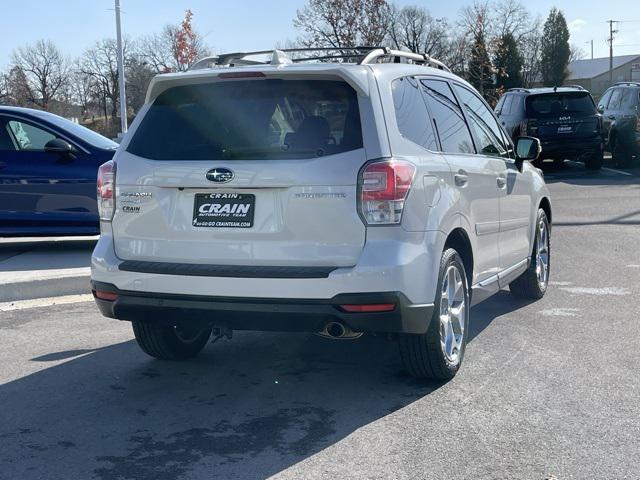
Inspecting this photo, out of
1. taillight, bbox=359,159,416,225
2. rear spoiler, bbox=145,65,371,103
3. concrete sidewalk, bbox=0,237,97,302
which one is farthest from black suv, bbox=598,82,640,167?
taillight, bbox=359,159,416,225

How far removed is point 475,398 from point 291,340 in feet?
5.87

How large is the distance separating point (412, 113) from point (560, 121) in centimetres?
1609

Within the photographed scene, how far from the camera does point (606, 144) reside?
22.7 meters

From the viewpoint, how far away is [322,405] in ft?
15.5

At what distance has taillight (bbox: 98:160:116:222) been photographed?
494 centimetres

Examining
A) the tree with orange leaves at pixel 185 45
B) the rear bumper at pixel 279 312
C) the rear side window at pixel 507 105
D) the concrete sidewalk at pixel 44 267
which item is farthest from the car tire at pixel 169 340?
the tree with orange leaves at pixel 185 45

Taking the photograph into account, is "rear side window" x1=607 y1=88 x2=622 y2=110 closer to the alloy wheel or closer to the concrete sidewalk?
the concrete sidewalk

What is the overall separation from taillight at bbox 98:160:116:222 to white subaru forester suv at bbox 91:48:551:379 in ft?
0.04

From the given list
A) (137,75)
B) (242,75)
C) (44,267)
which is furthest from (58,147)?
(137,75)

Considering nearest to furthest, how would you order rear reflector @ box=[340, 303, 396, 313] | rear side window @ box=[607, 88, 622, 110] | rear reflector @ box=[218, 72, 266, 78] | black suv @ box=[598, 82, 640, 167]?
rear reflector @ box=[340, 303, 396, 313] → rear reflector @ box=[218, 72, 266, 78] → black suv @ box=[598, 82, 640, 167] → rear side window @ box=[607, 88, 622, 110]

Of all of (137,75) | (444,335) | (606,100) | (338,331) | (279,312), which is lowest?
(444,335)

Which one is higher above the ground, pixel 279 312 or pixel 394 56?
pixel 394 56

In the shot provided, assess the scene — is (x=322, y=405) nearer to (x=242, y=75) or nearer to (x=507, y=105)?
(x=242, y=75)

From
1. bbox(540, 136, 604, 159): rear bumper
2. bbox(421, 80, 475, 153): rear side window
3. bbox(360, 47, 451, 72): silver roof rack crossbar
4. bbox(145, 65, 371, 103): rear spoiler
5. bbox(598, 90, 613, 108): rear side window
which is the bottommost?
bbox(540, 136, 604, 159): rear bumper
